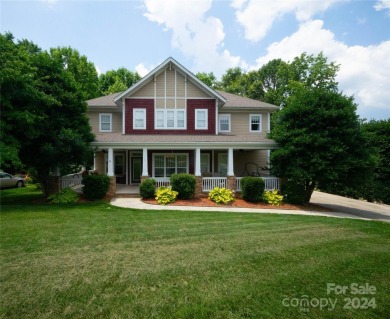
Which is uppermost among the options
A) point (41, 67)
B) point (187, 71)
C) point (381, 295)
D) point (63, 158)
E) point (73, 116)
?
point (187, 71)

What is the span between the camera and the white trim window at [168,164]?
17.4 m

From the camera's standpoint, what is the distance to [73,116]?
12891 millimetres

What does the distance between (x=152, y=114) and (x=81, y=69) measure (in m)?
19.3

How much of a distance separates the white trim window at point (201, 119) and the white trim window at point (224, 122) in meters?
2.22

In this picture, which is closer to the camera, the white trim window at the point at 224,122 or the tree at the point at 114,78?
the white trim window at the point at 224,122

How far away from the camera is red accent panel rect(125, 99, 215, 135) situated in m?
16.4

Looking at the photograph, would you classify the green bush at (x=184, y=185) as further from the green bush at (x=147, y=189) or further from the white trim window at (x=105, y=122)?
the white trim window at (x=105, y=122)

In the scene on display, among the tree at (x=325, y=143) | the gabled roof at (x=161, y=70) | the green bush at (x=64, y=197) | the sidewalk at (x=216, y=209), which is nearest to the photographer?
the sidewalk at (x=216, y=209)

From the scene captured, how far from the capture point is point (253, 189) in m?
12.9

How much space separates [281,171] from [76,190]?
12301 millimetres

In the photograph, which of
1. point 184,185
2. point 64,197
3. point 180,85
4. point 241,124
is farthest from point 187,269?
point 241,124

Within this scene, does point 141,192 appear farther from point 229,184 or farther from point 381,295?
point 381,295

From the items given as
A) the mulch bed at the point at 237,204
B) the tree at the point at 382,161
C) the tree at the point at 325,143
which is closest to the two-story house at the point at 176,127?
the mulch bed at the point at 237,204

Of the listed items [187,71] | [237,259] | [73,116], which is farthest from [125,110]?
[237,259]
